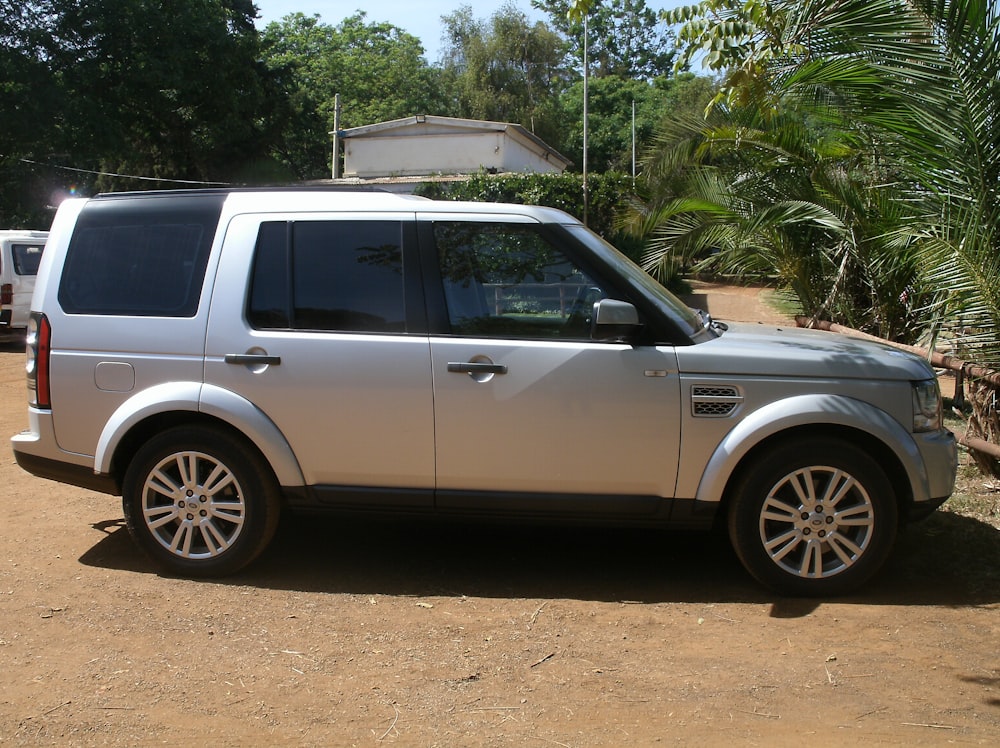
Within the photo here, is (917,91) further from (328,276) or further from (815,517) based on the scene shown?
(328,276)

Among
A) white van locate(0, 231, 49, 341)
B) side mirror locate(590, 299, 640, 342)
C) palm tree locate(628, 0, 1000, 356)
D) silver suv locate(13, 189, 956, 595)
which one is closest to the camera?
side mirror locate(590, 299, 640, 342)

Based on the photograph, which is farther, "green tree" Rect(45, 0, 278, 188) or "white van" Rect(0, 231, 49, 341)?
"green tree" Rect(45, 0, 278, 188)

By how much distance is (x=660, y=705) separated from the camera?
3822mm

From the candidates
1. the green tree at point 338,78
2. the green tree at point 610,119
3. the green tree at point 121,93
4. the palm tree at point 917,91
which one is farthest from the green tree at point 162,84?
the palm tree at point 917,91

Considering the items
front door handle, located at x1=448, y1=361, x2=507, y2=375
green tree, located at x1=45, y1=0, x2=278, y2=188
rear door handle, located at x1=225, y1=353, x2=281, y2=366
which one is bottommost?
front door handle, located at x1=448, y1=361, x2=507, y2=375

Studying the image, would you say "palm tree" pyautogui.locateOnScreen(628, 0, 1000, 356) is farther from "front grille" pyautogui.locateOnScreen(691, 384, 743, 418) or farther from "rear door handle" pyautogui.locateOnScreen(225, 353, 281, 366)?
"rear door handle" pyautogui.locateOnScreen(225, 353, 281, 366)

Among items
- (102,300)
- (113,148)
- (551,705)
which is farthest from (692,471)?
(113,148)

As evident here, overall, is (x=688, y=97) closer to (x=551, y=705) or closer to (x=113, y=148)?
(x=113, y=148)

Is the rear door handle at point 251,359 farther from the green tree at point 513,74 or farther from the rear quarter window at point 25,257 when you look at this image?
the green tree at point 513,74

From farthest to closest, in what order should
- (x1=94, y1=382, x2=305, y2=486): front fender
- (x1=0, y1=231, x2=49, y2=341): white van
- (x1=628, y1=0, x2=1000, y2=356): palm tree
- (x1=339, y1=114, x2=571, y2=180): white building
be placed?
(x1=339, y1=114, x2=571, y2=180): white building, (x1=0, y1=231, x2=49, y2=341): white van, (x1=628, y1=0, x2=1000, y2=356): palm tree, (x1=94, y1=382, x2=305, y2=486): front fender

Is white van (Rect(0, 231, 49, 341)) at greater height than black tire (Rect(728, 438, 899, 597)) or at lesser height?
greater

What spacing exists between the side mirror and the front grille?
1.37 feet

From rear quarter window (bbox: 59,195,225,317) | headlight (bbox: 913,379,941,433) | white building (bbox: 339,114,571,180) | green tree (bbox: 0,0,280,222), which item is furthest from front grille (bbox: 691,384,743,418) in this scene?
green tree (bbox: 0,0,280,222)

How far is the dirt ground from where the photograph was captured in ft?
12.0
